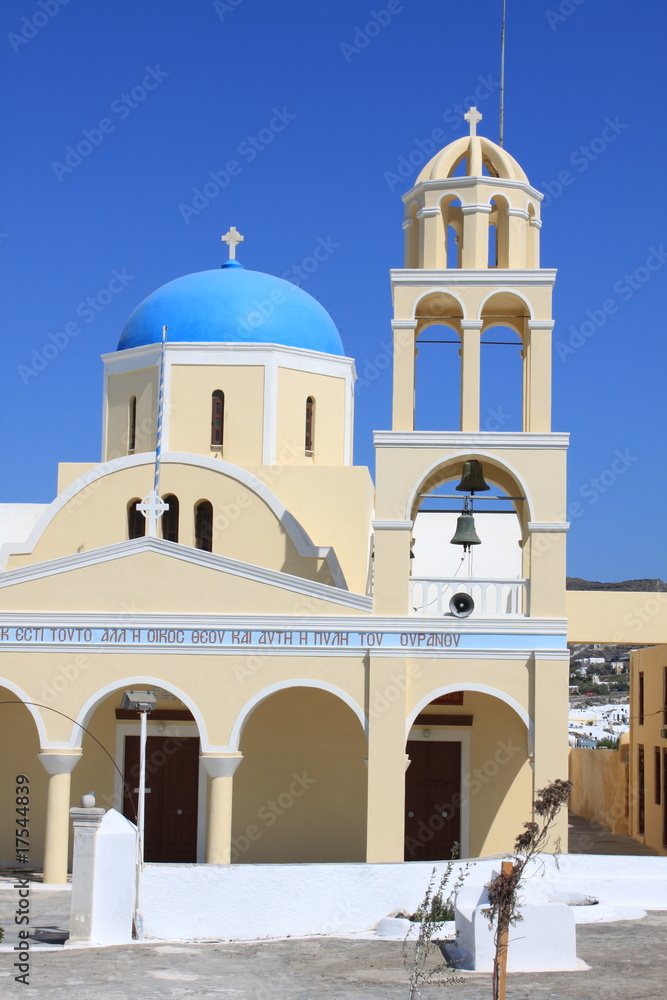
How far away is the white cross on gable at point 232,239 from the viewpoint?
68.7 feet

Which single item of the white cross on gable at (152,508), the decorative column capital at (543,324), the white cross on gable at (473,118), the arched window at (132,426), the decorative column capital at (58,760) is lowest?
the decorative column capital at (58,760)

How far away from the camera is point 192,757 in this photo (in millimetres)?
17016

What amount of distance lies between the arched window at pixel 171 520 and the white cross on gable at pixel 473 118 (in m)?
6.31

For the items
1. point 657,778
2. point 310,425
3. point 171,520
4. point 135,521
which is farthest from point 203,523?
point 657,778

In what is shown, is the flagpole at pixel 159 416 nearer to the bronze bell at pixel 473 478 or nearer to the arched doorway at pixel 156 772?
the arched doorway at pixel 156 772

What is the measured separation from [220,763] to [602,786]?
42.6 feet

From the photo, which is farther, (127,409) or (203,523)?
(127,409)

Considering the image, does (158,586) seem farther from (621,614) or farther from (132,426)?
(621,614)

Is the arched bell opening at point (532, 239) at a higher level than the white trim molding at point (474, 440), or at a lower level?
higher

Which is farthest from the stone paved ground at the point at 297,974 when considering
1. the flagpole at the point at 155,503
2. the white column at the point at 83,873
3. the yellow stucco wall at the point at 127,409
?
the yellow stucco wall at the point at 127,409

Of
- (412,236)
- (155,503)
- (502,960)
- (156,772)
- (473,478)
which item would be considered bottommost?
(502,960)

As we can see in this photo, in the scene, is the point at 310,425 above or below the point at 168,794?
above

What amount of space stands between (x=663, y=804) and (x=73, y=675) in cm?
1008

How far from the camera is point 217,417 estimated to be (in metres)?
19.0
